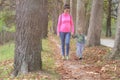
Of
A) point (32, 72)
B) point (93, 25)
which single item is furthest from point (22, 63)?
point (93, 25)

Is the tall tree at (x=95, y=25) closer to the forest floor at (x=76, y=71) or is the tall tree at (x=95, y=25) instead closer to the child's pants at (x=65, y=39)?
the child's pants at (x=65, y=39)

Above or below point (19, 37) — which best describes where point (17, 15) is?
above

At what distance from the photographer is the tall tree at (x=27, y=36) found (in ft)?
27.9

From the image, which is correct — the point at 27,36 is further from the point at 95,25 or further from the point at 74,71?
the point at 95,25

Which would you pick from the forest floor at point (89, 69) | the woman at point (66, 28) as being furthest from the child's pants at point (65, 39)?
the forest floor at point (89, 69)

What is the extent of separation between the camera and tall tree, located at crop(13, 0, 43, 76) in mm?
8500

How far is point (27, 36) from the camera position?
8.54 m

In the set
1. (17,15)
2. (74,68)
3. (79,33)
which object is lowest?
(74,68)

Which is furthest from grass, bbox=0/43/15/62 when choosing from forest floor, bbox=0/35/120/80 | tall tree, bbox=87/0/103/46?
forest floor, bbox=0/35/120/80

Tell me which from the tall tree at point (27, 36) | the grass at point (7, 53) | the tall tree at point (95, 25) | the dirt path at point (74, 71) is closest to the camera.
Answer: the tall tree at point (27, 36)

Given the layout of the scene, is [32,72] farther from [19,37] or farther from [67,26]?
[67,26]

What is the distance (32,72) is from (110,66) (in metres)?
2.88

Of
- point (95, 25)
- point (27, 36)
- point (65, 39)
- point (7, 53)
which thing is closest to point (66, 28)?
point (65, 39)

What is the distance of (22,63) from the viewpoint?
862 cm
